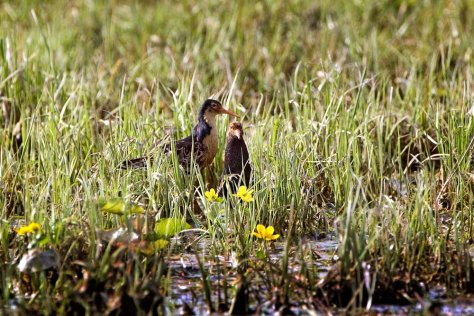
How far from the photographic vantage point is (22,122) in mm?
6391

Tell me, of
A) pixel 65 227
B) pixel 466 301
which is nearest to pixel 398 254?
pixel 466 301

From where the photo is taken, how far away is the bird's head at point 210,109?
638 centimetres

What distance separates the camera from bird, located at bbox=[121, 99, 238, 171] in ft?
20.3

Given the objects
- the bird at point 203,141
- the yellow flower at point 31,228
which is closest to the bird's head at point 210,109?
the bird at point 203,141

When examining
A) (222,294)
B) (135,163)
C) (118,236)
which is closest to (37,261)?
(118,236)

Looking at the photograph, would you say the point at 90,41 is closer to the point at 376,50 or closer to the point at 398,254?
the point at 376,50

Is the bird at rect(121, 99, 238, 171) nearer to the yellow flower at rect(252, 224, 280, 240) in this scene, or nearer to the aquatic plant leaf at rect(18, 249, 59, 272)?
the yellow flower at rect(252, 224, 280, 240)

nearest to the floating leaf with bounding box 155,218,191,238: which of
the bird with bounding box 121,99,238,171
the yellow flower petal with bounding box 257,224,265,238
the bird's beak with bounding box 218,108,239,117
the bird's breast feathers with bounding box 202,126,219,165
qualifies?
the yellow flower petal with bounding box 257,224,265,238

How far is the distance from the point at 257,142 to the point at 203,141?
0.40 meters

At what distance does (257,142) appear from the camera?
6035 millimetres

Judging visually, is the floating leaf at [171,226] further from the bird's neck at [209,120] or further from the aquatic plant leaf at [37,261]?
the bird's neck at [209,120]

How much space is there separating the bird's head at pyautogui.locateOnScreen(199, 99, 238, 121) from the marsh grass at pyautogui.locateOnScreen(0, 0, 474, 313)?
212 mm

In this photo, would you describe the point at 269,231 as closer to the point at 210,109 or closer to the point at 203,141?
the point at 203,141

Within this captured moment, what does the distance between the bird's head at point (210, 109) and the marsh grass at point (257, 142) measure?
0.21m
